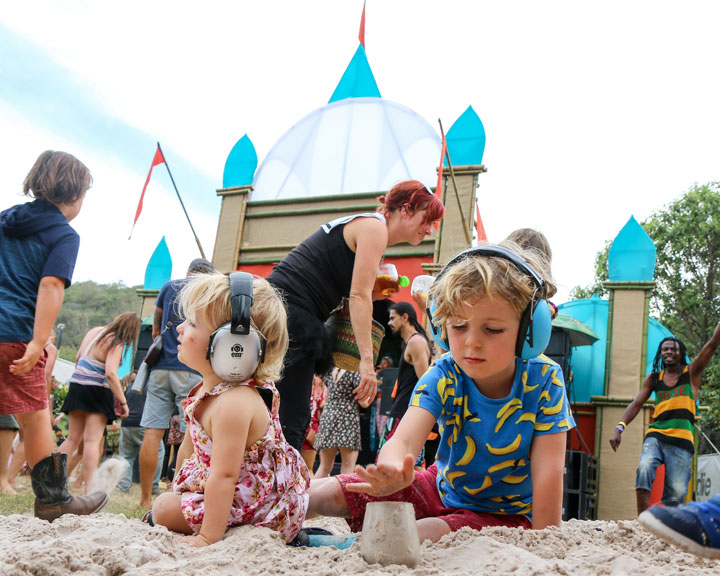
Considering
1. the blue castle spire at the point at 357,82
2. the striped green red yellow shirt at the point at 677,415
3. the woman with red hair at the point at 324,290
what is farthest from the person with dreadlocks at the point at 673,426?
the blue castle spire at the point at 357,82

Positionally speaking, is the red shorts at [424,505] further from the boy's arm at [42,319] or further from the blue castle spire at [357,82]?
the blue castle spire at [357,82]

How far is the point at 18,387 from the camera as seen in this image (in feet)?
9.17

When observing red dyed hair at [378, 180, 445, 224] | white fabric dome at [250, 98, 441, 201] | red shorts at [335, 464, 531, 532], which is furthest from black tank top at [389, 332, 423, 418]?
white fabric dome at [250, 98, 441, 201]

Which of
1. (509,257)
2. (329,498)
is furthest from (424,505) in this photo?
(509,257)

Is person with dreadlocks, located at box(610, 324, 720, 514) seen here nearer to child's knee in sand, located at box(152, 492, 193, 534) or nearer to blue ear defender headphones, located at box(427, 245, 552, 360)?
blue ear defender headphones, located at box(427, 245, 552, 360)

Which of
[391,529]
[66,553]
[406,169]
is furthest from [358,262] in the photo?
[406,169]

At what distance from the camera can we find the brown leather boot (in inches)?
102

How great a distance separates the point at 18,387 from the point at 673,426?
16.7 ft

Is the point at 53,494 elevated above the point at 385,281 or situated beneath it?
situated beneath

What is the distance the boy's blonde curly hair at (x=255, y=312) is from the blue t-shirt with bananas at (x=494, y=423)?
1.65 ft

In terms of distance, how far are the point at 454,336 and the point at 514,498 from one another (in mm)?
643

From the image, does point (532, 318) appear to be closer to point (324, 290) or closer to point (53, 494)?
point (324, 290)

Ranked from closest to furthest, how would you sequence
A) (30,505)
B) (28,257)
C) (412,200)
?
(28,257) < (412,200) < (30,505)

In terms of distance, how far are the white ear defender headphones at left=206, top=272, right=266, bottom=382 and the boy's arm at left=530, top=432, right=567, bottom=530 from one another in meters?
0.93
